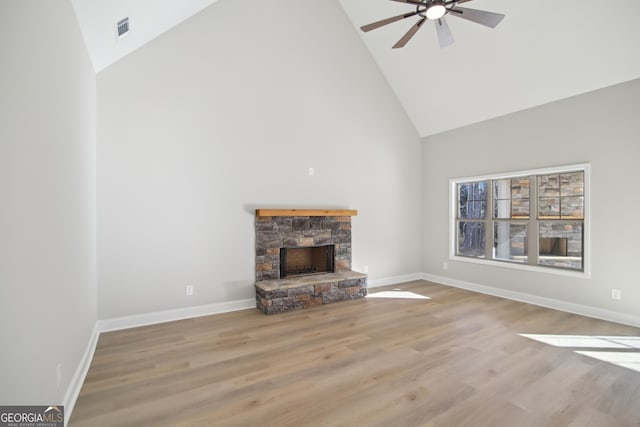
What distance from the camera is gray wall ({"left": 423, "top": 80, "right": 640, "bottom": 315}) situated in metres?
3.62

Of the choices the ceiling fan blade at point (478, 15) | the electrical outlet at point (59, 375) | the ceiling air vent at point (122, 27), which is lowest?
the electrical outlet at point (59, 375)

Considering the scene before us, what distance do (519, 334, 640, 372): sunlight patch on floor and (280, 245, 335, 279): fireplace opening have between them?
2.70 metres

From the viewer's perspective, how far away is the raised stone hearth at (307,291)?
400cm

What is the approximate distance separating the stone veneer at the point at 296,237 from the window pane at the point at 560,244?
9.36 ft

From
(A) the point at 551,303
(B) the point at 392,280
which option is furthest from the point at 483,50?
(B) the point at 392,280

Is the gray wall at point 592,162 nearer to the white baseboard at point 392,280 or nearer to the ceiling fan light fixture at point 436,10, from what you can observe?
the white baseboard at point 392,280

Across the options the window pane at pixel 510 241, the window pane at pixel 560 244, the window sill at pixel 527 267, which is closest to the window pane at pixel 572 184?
the window pane at pixel 560 244

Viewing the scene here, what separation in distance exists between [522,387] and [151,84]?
464 cm

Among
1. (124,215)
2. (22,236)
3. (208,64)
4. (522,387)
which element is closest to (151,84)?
(208,64)

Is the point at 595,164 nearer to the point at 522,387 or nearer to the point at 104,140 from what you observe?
the point at 522,387

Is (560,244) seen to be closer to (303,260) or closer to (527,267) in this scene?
(527,267)

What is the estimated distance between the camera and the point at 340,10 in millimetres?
5129

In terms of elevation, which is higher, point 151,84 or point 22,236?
point 151,84

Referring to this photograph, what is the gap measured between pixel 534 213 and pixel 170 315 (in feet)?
17.0
